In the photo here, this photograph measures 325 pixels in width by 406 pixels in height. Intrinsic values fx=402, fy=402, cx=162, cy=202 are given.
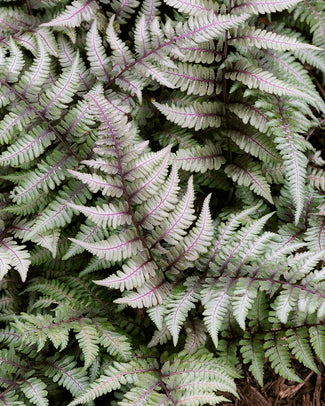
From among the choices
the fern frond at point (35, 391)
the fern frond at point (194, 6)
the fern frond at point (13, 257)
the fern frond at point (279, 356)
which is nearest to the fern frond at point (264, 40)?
the fern frond at point (194, 6)

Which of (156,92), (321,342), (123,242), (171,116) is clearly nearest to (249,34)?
(171,116)

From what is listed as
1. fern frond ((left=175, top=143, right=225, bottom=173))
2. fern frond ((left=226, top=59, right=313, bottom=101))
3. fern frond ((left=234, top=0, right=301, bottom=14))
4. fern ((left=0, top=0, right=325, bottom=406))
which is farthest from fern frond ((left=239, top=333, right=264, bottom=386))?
fern frond ((left=234, top=0, right=301, bottom=14))

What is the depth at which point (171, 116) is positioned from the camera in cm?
272

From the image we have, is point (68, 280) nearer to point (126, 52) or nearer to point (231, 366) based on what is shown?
point (231, 366)

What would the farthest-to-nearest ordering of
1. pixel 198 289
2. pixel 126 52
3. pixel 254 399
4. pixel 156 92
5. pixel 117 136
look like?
pixel 156 92, pixel 254 399, pixel 126 52, pixel 198 289, pixel 117 136

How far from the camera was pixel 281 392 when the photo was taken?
9.80 feet

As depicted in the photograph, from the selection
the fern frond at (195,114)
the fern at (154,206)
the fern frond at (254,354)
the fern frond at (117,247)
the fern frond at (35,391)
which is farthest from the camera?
the fern frond at (195,114)

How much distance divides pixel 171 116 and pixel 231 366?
1686mm

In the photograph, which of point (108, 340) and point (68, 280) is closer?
point (108, 340)

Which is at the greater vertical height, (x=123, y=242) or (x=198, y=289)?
(x=123, y=242)

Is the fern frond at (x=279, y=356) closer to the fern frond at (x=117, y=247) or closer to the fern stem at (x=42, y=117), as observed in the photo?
the fern frond at (x=117, y=247)

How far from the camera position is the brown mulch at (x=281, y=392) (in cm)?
296

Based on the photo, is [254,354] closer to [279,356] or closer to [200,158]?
[279,356]

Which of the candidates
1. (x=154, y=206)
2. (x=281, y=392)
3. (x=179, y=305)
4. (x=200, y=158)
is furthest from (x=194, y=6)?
(x=281, y=392)
